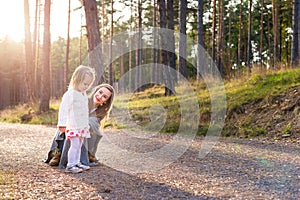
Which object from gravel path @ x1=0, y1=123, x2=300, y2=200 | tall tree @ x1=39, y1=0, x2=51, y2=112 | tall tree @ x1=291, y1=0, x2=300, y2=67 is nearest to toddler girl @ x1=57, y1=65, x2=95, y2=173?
gravel path @ x1=0, y1=123, x2=300, y2=200

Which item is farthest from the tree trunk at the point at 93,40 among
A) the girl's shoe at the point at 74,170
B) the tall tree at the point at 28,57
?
the tall tree at the point at 28,57

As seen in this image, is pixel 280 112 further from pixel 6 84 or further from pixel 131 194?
pixel 6 84

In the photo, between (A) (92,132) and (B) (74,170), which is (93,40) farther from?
(B) (74,170)

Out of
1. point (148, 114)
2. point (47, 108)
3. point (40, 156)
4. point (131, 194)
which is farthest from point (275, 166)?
point (47, 108)

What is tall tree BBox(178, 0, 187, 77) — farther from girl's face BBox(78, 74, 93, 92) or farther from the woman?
girl's face BBox(78, 74, 93, 92)

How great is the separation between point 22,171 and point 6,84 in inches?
2415

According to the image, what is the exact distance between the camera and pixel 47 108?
18344 millimetres

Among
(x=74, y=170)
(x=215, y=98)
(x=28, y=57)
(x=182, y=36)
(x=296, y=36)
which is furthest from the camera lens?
(x=28, y=57)

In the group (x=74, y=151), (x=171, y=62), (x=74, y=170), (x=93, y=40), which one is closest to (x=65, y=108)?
(x=74, y=151)

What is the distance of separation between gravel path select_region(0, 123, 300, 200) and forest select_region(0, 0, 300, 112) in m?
7.15

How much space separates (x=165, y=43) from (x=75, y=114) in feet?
50.9

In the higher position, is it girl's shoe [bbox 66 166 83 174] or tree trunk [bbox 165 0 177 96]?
tree trunk [bbox 165 0 177 96]

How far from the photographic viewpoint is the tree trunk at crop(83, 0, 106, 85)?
12.7m

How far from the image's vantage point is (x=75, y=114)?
503 centimetres
